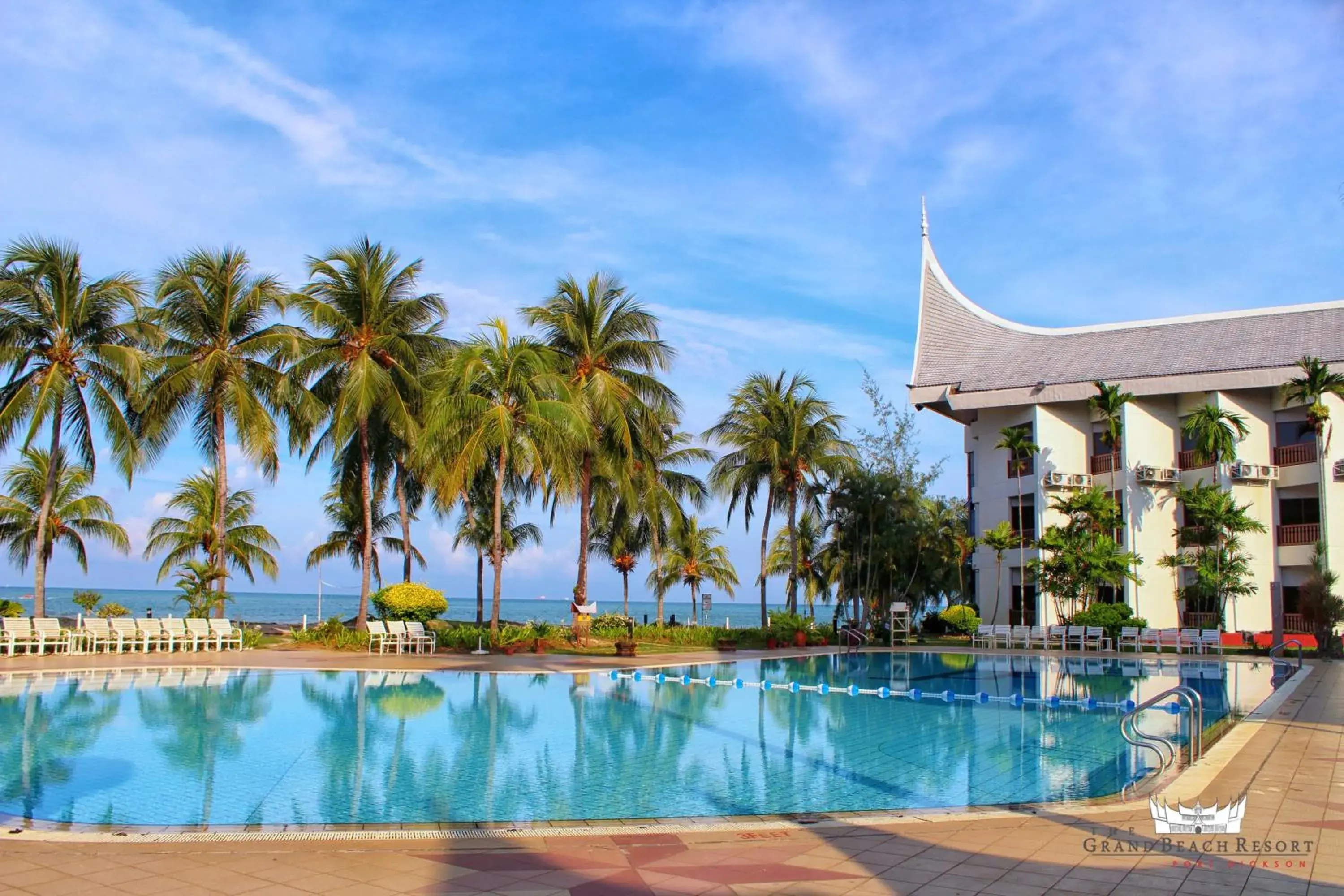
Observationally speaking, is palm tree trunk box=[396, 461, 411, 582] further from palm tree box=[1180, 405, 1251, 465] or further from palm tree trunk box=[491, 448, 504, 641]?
Answer: palm tree box=[1180, 405, 1251, 465]

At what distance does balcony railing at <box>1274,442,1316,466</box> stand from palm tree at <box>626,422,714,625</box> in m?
18.8

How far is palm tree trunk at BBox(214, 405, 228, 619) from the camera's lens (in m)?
24.6

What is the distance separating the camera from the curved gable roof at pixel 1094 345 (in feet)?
109

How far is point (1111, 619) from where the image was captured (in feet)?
102

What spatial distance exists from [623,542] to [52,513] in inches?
759

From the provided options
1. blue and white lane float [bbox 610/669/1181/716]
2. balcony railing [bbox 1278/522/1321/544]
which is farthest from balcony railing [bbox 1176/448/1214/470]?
blue and white lane float [bbox 610/669/1181/716]

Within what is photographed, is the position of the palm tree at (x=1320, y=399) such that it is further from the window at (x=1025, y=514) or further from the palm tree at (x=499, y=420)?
the palm tree at (x=499, y=420)

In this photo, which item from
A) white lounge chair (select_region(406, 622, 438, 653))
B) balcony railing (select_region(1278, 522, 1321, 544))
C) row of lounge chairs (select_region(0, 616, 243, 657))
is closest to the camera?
row of lounge chairs (select_region(0, 616, 243, 657))

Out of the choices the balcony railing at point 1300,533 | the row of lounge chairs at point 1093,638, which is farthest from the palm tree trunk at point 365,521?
the balcony railing at point 1300,533

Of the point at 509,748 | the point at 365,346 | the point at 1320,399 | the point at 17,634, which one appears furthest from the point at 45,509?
the point at 1320,399

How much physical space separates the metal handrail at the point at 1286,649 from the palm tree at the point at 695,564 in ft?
80.6

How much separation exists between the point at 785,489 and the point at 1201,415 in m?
13.3

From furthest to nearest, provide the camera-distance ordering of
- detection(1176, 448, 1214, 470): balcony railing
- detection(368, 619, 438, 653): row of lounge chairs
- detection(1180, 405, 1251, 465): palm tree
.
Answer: detection(1176, 448, 1214, 470): balcony railing, detection(1180, 405, 1251, 465): palm tree, detection(368, 619, 438, 653): row of lounge chairs

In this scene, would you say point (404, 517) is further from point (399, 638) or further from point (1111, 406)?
point (1111, 406)
